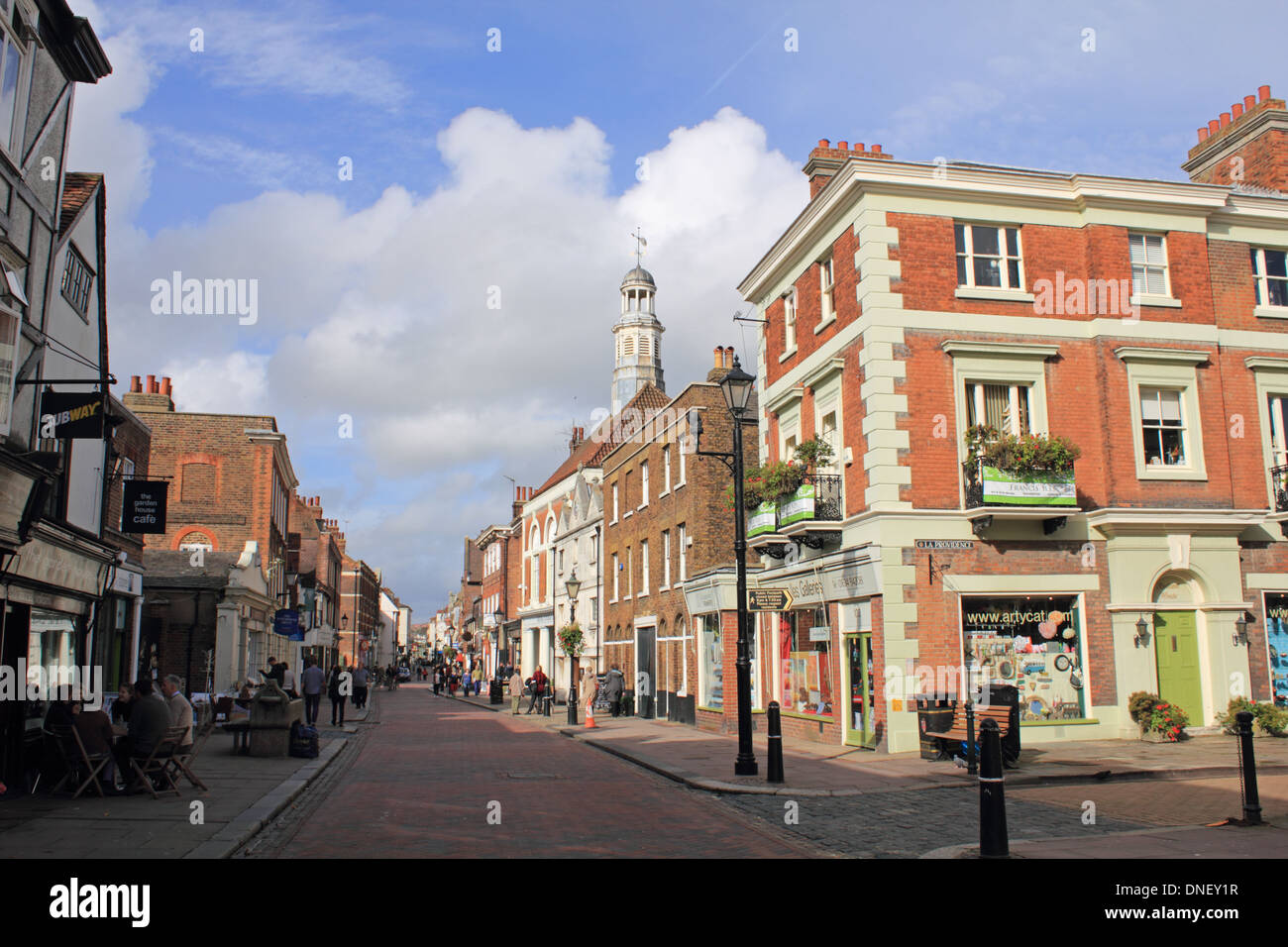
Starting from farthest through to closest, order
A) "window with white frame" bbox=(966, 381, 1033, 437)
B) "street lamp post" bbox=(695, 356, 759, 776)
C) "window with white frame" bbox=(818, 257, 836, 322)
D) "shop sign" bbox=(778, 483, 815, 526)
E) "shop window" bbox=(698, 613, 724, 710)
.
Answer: "shop window" bbox=(698, 613, 724, 710), "window with white frame" bbox=(818, 257, 836, 322), "shop sign" bbox=(778, 483, 815, 526), "window with white frame" bbox=(966, 381, 1033, 437), "street lamp post" bbox=(695, 356, 759, 776)

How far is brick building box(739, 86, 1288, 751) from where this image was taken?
18688 millimetres

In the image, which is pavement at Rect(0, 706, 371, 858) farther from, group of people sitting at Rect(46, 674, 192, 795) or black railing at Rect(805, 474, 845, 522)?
black railing at Rect(805, 474, 845, 522)

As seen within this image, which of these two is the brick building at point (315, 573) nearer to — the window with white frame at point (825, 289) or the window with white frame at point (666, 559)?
the window with white frame at point (666, 559)

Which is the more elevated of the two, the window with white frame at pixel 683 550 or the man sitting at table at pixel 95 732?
the window with white frame at pixel 683 550

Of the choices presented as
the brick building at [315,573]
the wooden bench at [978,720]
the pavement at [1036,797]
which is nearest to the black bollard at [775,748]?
the pavement at [1036,797]

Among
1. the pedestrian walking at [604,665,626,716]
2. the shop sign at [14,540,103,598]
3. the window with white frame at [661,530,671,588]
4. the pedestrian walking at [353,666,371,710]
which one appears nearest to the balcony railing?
the window with white frame at [661,530,671,588]

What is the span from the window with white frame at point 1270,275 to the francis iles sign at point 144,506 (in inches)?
877

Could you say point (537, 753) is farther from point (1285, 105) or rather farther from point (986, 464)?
point (1285, 105)

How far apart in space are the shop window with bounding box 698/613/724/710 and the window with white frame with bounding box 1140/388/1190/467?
10.9 meters

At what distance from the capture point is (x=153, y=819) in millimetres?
10742

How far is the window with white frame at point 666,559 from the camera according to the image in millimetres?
30984

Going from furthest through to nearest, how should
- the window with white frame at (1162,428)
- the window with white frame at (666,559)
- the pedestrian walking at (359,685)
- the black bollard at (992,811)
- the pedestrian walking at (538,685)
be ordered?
the pedestrian walking at (359,685) < the pedestrian walking at (538,685) < the window with white frame at (666,559) < the window with white frame at (1162,428) < the black bollard at (992,811)
